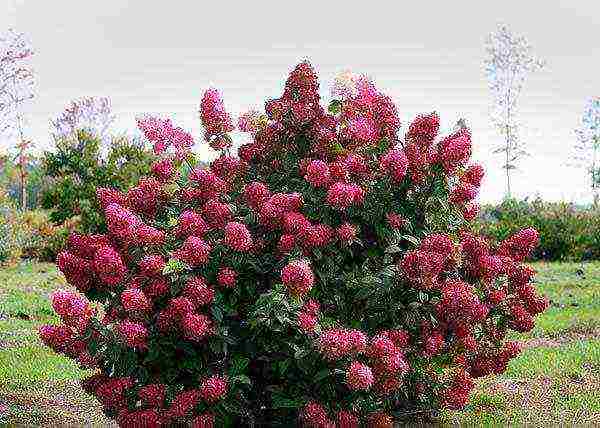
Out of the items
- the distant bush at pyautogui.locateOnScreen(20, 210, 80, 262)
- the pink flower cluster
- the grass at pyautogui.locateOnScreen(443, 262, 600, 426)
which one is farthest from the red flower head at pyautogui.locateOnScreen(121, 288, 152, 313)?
the distant bush at pyautogui.locateOnScreen(20, 210, 80, 262)

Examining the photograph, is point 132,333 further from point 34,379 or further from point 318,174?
point 34,379

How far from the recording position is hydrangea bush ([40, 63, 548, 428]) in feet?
14.7

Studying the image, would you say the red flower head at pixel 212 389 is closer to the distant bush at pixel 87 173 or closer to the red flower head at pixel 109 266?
the red flower head at pixel 109 266

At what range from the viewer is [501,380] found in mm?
7164

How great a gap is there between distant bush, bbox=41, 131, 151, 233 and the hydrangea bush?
15366 millimetres

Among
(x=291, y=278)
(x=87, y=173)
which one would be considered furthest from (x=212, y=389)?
(x=87, y=173)

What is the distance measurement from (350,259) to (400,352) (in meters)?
0.62

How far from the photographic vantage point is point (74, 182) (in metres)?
21.4

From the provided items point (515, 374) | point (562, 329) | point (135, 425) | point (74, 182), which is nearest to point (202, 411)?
point (135, 425)

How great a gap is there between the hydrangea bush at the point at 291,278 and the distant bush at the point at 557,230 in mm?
15645

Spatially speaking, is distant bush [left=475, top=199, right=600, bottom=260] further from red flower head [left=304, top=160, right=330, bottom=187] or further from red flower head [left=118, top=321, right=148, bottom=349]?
red flower head [left=118, top=321, right=148, bottom=349]

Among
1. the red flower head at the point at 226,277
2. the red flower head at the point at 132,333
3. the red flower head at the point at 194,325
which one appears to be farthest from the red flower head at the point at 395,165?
the red flower head at the point at 132,333

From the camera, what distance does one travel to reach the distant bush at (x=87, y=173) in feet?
67.5

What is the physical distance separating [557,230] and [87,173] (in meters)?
11.2
